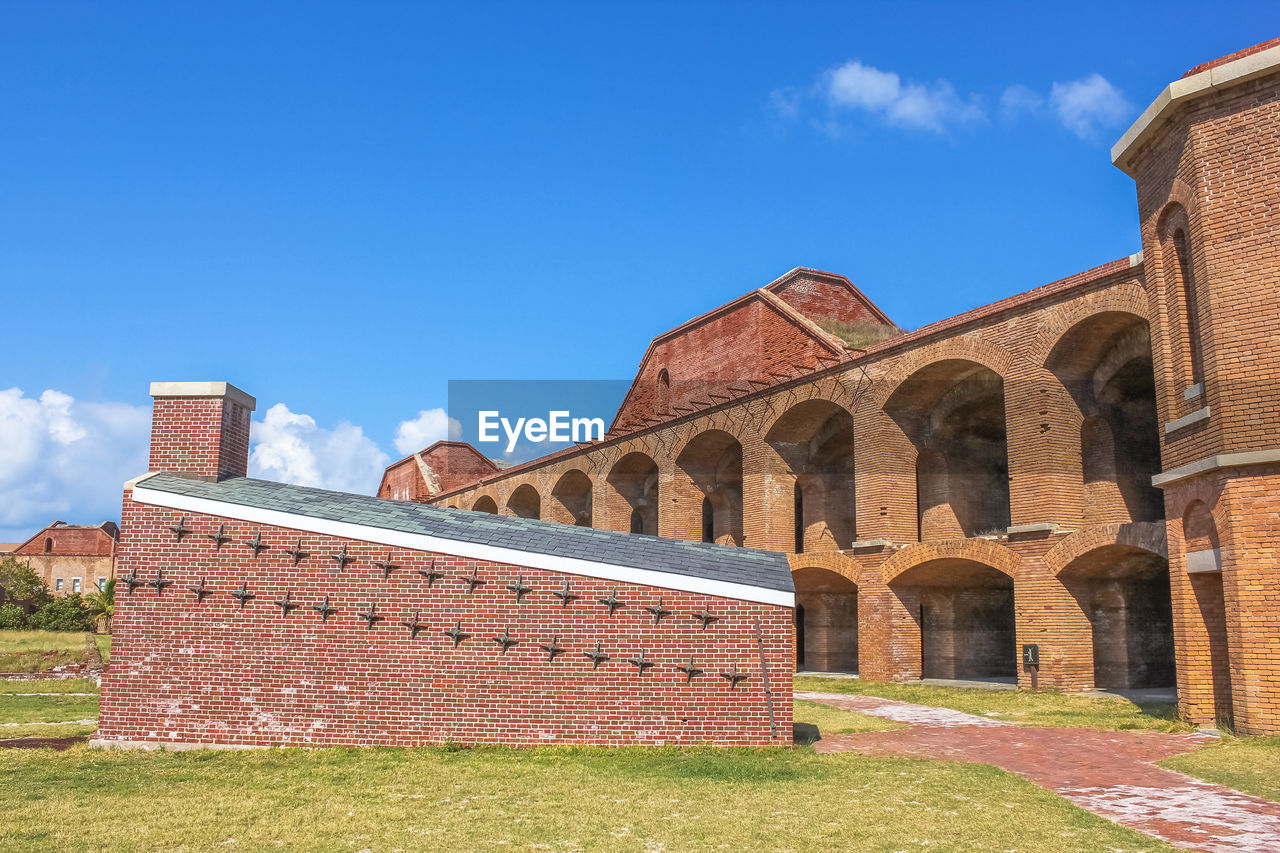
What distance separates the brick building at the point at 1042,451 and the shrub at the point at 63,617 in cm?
2656

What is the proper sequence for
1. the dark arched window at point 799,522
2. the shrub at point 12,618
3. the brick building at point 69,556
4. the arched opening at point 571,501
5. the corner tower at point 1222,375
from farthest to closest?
the brick building at point 69,556 → the shrub at point 12,618 → the arched opening at point 571,501 → the dark arched window at point 799,522 → the corner tower at point 1222,375

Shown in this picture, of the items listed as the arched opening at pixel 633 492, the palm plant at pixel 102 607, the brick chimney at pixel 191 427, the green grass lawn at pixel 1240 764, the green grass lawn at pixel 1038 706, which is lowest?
the green grass lawn at pixel 1038 706

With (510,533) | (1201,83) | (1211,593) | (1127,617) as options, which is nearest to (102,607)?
(510,533)

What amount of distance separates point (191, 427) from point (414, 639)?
3748 millimetres

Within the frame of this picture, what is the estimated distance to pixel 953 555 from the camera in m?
18.1

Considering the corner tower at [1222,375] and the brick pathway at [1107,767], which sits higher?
the corner tower at [1222,375]

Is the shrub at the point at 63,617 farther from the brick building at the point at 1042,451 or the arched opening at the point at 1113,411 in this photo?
the arched opening at the point at 1113,411

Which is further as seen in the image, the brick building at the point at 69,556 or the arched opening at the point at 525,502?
the brick building at the point at 69,556

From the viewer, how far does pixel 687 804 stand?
7066 millimetres

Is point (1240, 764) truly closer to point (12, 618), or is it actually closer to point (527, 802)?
point (527, 802)

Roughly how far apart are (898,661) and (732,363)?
35.6 ft

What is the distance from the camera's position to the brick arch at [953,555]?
679 inches

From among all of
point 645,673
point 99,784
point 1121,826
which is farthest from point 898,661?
point 99,784

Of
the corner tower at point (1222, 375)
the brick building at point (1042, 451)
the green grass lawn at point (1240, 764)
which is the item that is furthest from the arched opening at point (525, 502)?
the green grass lawn at point (1240, 764)
